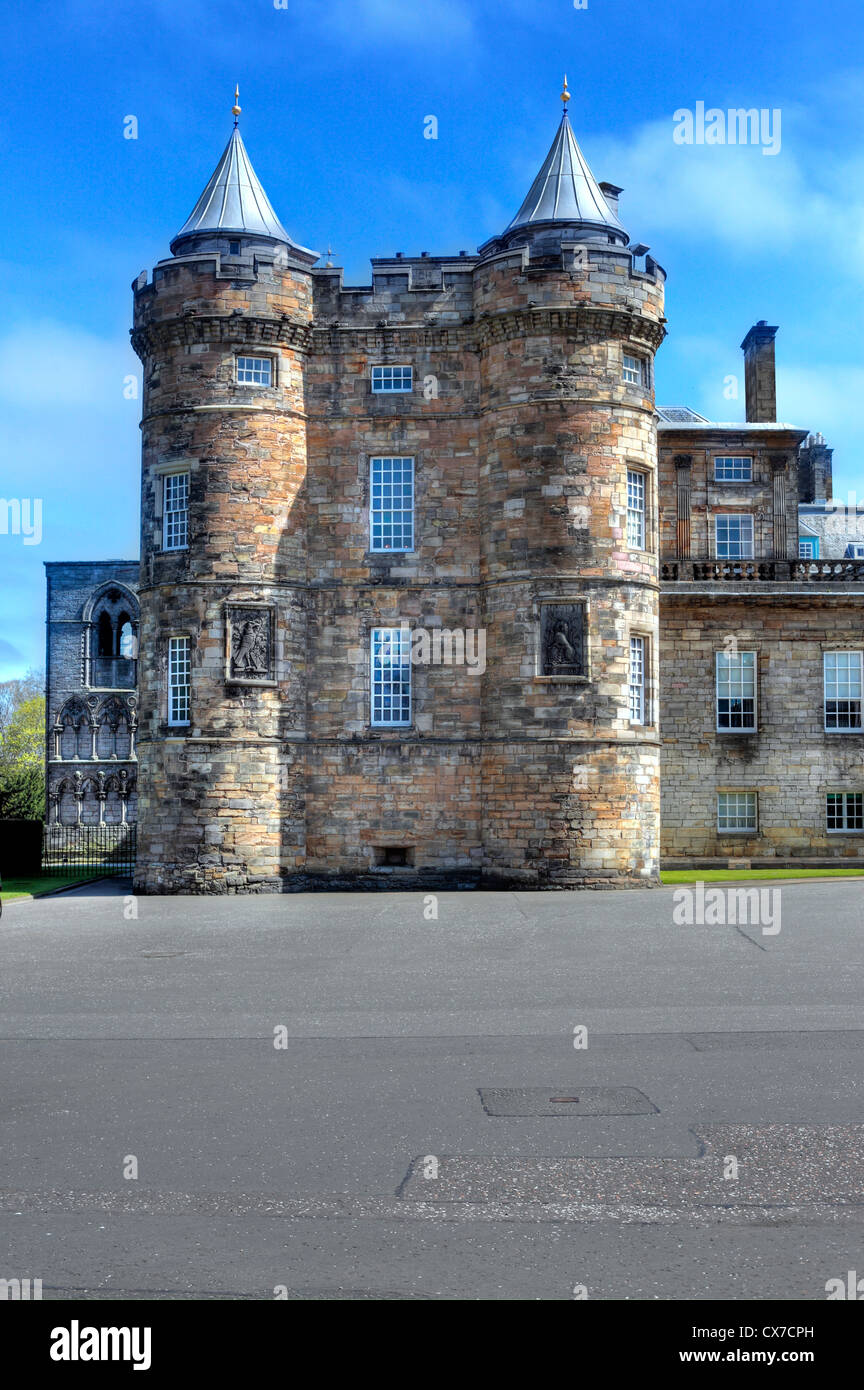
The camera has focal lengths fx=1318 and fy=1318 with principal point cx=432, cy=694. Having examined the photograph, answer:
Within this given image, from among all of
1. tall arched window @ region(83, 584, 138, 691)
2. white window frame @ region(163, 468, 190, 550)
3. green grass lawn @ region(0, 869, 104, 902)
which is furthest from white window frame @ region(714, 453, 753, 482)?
tall arched window @ region(83, 584, 138, 691)

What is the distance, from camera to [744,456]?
4081cm

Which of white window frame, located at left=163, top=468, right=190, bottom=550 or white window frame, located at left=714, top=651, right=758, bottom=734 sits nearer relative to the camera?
white window frame, located at left=163, top=468, right=190, bottom=550

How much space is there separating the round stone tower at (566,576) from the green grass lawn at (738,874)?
203cm

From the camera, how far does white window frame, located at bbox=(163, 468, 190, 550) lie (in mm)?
30094

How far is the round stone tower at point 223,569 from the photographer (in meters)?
29.3

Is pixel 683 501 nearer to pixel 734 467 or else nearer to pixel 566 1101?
pixel 734 467

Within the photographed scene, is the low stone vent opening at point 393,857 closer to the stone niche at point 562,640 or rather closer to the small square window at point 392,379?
the stone niche at point 562,640

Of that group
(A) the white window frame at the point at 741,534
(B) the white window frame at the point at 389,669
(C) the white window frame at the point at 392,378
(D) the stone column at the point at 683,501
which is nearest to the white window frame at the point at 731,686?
(D) the stone column at the point at 683,501

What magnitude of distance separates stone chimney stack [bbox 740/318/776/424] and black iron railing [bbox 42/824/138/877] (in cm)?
2444

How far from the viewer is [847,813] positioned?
35094 millimetres

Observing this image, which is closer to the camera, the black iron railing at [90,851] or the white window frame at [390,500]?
the white window frame at [390,500]

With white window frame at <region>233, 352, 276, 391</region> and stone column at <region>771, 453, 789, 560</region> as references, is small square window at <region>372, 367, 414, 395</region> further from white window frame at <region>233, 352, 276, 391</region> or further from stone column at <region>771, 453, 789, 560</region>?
stone column at <region>771, 453, 789, 560</region>

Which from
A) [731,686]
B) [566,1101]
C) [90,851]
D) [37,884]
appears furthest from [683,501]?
[566,1101]

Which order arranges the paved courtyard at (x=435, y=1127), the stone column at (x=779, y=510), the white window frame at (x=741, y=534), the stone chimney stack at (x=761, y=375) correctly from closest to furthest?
the paved courtyard at (x=435, y=1127) < the white window frame at (x=741, y=534) < the stone column at (x=779, y=510) < the stone chimney stack at (x=761, y=375)
